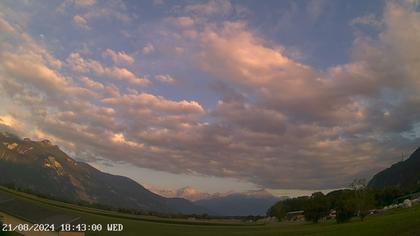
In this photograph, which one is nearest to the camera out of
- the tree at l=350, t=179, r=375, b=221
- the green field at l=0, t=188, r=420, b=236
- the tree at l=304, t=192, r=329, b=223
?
the green field at l=0, t=188, r=420, b=236

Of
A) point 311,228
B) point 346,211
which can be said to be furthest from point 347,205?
point 311,228

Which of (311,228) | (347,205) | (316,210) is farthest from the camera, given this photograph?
(316,210)

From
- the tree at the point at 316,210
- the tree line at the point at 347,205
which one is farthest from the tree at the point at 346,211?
the tree at the point at 316,210

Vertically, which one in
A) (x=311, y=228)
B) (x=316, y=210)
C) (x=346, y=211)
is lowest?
(x=311, y=228)

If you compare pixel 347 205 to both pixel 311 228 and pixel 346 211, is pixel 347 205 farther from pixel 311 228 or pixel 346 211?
pixel 311 228

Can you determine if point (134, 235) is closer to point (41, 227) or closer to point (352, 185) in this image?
point (41, 227)

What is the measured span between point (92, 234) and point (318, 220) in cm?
9228

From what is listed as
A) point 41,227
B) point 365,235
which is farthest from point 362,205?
point 41,227

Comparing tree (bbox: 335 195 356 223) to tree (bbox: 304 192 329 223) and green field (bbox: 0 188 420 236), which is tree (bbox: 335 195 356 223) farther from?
tree (bbox: 304 192 329 223)

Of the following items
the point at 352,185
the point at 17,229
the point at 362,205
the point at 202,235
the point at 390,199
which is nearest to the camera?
the point at 17,229

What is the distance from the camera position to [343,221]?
112125mm

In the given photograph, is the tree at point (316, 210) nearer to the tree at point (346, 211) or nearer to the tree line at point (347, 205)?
the tree line at point (347, 205)

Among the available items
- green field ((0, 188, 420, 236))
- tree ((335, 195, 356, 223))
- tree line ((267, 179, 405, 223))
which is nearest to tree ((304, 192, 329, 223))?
tree line ((267, 179, 405, 223))

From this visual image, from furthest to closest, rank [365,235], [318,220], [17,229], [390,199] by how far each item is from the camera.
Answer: [390,199], [318,220], [17,229], [365,235]
